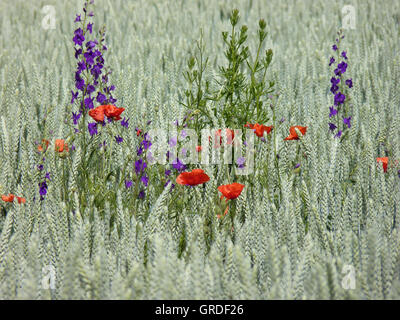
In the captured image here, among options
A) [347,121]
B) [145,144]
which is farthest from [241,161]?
[347,121]

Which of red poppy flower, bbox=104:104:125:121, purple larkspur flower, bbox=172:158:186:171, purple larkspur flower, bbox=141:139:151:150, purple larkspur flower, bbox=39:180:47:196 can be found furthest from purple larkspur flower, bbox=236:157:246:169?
purple larkspur flower, bbox=39:180:47:196

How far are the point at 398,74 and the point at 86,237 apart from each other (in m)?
2.26

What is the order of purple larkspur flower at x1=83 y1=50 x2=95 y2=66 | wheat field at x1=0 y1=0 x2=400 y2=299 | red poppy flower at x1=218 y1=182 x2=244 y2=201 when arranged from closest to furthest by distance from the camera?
wheat field at x1=0 y1=0 x2=400 y2=299
red poppy flower at x1=218 y1=182 x2=244 y2=201
purple larkspur flower at x1=83 y1=50 x2=95 y2=66

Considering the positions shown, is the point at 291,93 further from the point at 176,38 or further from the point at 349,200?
the point at 176,38

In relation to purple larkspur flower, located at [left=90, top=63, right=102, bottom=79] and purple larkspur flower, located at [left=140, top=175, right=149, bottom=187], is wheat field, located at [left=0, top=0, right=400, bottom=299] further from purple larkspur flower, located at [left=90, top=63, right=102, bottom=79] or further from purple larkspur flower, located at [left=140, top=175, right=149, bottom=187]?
purple larkspur flower, located at [left=90, top=63, right=102, bottom=79]

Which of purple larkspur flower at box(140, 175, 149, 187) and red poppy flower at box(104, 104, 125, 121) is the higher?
red poppy flower at box(104, 104, 125, 121)

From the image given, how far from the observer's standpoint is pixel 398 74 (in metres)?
2.78

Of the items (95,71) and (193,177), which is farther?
(95,71)

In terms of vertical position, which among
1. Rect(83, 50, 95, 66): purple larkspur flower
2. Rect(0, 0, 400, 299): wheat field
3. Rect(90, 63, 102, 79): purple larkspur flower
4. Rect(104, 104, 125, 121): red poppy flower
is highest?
Rect(83, 50, 95, 66): purple larkspur flower

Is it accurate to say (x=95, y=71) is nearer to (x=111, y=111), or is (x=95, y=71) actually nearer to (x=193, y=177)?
(x=111, y=111)

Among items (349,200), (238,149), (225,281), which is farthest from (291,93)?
(225,281)

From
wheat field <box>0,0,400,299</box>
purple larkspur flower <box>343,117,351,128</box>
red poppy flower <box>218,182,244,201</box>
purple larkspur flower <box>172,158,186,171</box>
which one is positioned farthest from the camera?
purple larkspur flower <box>343,117,351,128</box>

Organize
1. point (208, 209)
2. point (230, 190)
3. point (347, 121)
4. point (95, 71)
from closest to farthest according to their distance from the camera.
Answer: point (230, 190) < point (208, 209) < point (95, 71) < point (347, 121)

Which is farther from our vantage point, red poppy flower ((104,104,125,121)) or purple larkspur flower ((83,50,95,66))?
purple larkspur flower ((83,50,95,66))
